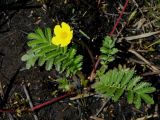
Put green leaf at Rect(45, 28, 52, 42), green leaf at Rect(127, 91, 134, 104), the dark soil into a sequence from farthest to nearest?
the dark soil, green leaf at Rect(45, 28, 52, 42), green leaf at Rect(127, 91, 134, 104)

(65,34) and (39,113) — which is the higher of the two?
(65,34)

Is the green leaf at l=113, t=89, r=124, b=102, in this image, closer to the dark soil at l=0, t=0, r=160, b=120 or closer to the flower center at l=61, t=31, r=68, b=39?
the dark soil at l=0, t=0, r=160, b=120

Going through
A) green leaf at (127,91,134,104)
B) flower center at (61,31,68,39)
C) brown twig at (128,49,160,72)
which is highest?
flower center at (61,31,68,39)

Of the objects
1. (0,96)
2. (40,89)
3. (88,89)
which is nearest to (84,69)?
(88,89)

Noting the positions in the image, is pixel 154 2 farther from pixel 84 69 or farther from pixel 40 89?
pixel 40 89

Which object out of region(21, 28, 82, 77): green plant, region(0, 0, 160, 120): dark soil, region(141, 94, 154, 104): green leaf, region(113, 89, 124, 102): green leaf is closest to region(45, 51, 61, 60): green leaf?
region(21, 28, 82, 77): green plant

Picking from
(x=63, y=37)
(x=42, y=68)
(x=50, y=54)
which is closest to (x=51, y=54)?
(x=50, y=54)

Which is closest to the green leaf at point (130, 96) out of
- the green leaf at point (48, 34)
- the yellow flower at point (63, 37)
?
the yellow flower at point (63, 37)

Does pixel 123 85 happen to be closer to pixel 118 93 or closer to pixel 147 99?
pixel 118 93
